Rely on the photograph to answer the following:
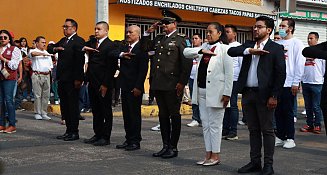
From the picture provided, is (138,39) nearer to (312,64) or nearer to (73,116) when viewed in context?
(73,116)

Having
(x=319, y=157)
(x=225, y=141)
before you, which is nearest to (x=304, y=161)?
(x=319, y=157)

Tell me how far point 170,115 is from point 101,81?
152cm

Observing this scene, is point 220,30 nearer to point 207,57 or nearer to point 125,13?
point 207,57

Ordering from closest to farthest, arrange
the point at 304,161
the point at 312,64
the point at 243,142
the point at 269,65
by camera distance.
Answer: the point at 269,65 < the point at 304,161 < the point at 243,142 < the point at 312,64

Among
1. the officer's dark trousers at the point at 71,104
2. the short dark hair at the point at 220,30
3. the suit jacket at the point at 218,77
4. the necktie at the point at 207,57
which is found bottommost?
the officer's dark trousers at the point at 71,104

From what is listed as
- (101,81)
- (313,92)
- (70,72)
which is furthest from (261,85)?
(313,92)

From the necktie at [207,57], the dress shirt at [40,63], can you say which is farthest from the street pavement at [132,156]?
the dress shirt at [40,63]

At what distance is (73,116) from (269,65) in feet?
13.6

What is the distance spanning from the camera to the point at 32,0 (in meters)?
18.4

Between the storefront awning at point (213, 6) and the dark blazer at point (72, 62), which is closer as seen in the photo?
the dark blazer at point (72, 62)

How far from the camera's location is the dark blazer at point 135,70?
8070 mm

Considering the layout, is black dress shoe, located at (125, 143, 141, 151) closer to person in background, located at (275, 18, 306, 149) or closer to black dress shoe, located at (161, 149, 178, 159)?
black dress shoe, located at (161, 149, 178, 159)

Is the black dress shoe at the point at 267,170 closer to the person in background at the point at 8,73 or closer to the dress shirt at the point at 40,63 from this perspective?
the person in background at the point at 8,73

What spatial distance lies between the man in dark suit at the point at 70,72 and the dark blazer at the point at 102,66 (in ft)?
1.66
